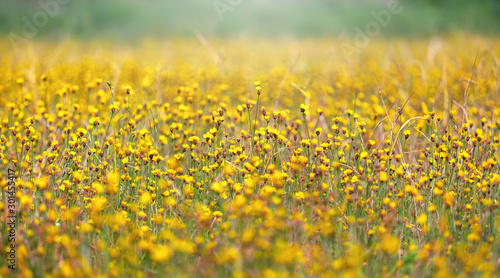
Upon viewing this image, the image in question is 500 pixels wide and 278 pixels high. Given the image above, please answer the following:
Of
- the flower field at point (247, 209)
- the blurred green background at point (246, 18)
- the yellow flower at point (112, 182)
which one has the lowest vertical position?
the flower field at point (247, 209)

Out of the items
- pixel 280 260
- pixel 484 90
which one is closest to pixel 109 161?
pixel 280 260

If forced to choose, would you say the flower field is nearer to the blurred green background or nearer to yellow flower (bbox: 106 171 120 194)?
yellow flower (bbox: 106 171 120 194)

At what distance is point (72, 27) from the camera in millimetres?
11203

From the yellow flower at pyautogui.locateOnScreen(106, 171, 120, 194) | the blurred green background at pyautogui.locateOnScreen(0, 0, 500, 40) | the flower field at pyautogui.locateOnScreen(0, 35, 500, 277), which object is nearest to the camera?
the flower field at pyautogui.locateOnScreen(0, 35, 500, 277)

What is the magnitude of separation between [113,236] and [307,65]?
200 inches

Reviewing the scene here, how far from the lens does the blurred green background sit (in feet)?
39.4

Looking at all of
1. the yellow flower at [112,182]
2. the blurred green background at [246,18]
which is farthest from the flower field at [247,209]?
the blurred green background at [246,18]

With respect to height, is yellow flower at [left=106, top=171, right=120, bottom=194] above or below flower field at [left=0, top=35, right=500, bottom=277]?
above

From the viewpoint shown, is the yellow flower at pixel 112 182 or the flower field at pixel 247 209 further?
the yellow flower at pixel 112 182

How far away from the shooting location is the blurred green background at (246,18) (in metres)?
12.0

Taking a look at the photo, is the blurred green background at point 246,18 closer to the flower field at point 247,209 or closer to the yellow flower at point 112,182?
the flower field at point 247,209

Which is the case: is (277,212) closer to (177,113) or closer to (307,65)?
(177,113)

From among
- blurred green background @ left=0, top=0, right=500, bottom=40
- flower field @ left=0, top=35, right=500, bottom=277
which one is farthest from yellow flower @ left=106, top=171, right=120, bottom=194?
blurred green background @ left=0, top=0, right=500, bottom=40

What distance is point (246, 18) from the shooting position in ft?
44.8
